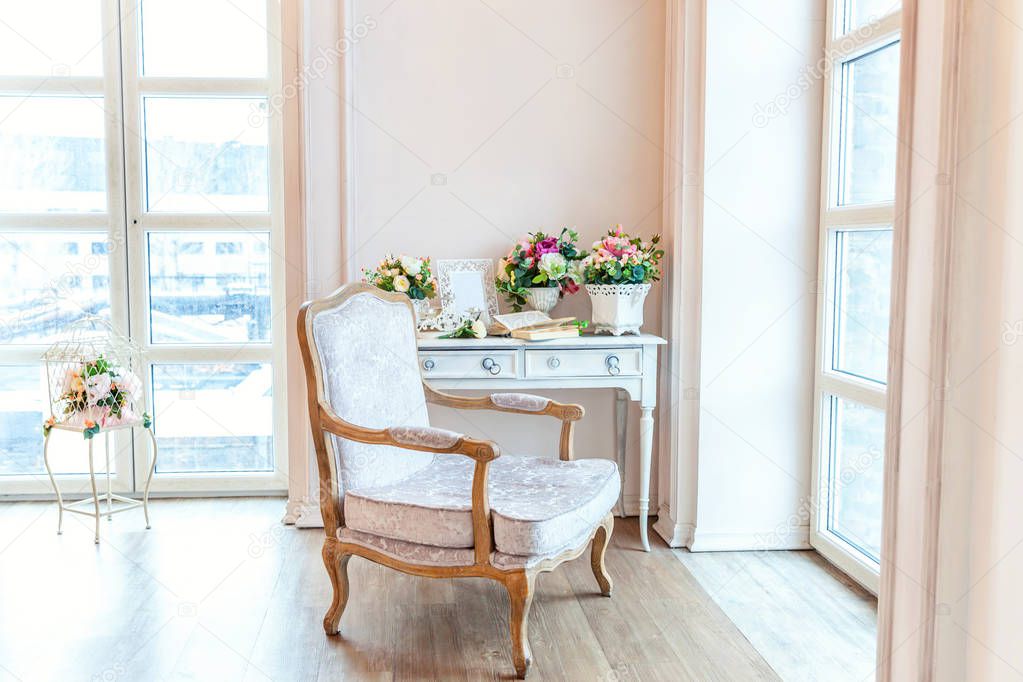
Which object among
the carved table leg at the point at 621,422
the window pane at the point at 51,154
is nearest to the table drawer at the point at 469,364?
the carved table leg at the point at 621,422

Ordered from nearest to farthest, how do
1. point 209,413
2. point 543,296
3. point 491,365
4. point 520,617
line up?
point 520,617 < point 491,365 < point 543,296 < point 209,413

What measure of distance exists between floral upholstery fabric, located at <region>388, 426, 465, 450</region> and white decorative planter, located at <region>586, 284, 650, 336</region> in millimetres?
1216

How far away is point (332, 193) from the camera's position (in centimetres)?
382

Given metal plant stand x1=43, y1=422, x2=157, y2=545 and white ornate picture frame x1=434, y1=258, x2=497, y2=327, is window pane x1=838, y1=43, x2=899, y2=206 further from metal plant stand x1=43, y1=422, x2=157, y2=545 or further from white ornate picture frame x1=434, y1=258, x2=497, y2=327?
metal plant stand x1=43, y1=422, x2=157, y2=545

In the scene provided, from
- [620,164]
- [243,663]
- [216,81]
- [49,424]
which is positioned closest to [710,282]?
[620,164]

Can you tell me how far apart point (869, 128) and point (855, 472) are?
4.01 ft

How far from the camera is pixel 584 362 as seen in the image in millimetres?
3547

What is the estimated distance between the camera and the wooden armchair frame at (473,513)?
2.56 m

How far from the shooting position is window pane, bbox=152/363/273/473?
432 cm

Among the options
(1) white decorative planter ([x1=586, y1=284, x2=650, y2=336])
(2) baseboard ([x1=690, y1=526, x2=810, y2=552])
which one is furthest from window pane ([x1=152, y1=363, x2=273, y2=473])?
(2) baseboard ([x1=690, y1=526, x2=810, y2=552])

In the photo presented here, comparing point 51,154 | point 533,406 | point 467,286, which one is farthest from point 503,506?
point 51,154

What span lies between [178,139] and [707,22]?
7.95 ft

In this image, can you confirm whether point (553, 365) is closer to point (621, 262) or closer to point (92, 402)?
point (621, 262)

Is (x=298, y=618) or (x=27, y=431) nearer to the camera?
(x=298, y=618)
